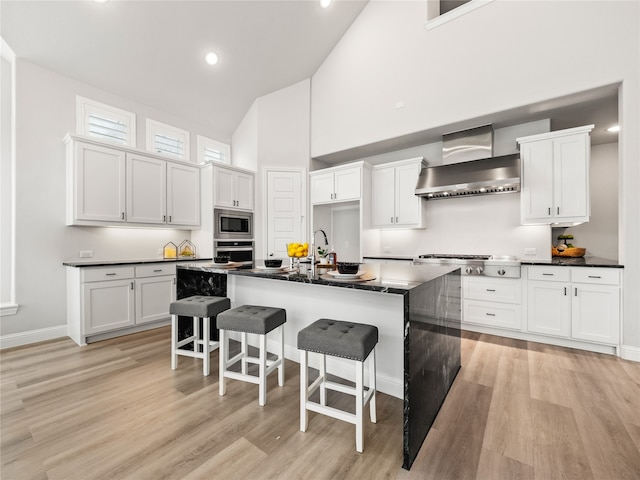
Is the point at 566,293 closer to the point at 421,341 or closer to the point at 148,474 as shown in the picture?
the point at 421,341

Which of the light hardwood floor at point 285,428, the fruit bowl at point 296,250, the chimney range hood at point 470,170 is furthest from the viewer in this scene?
the chimney range hood at point 470,170

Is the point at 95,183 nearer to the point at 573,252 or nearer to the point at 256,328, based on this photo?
the point at 256,328

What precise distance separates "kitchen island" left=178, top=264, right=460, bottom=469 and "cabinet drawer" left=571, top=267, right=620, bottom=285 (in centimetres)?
160

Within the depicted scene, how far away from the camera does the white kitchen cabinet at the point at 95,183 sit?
3.33 meters

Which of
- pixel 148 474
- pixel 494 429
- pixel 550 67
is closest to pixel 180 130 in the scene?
pixel 148 474

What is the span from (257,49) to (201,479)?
509 centimetres

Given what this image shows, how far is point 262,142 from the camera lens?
505 cm

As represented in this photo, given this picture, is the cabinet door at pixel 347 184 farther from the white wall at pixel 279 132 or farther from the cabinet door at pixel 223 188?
the cabinet door at pixel 223 188

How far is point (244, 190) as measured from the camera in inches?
191

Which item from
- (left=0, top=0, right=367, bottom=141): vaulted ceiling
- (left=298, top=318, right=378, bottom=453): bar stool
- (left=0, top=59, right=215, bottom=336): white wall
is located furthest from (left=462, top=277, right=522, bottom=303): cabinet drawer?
(left=0, top=59, right=215, bottom=336): white wall

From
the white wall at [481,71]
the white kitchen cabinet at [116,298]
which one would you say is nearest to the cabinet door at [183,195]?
the white kitchen cabinet at [116,298]

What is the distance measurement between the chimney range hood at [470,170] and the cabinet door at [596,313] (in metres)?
1.35

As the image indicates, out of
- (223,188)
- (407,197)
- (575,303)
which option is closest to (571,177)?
(575,303)

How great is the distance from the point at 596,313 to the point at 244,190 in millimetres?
4824
